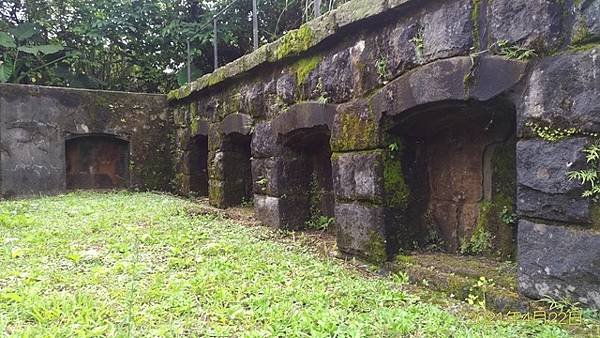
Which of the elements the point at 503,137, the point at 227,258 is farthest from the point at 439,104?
the point at 227,258

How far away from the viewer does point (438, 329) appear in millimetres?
1922

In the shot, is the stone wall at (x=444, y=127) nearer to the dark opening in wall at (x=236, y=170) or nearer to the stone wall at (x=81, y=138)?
the dark opening in wall at (x=236, y=170)

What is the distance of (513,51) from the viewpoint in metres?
2.12

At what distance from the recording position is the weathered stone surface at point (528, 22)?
1.97 m

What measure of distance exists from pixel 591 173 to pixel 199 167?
5.64 meters

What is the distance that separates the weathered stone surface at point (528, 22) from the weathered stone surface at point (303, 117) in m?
1.36

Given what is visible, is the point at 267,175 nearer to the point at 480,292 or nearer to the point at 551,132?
the point at 480,292

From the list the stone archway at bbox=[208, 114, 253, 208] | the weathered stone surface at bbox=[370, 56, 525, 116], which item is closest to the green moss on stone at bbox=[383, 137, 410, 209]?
the weathered stone surface at bbox=[370, 56, 525, 116]

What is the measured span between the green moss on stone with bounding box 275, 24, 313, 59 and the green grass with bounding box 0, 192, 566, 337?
1.58 meters

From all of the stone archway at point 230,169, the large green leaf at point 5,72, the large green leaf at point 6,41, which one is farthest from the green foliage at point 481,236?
the large green leaf at point 6,41

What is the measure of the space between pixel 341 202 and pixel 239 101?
7.31 feet

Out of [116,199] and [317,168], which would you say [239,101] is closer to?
[317,168]

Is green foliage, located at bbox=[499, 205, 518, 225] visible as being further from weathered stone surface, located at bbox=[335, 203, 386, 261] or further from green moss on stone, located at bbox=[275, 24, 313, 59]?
green moss on stone, located at bbox=[275, 24, 313, 59]

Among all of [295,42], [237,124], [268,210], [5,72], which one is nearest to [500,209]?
[295,42]
